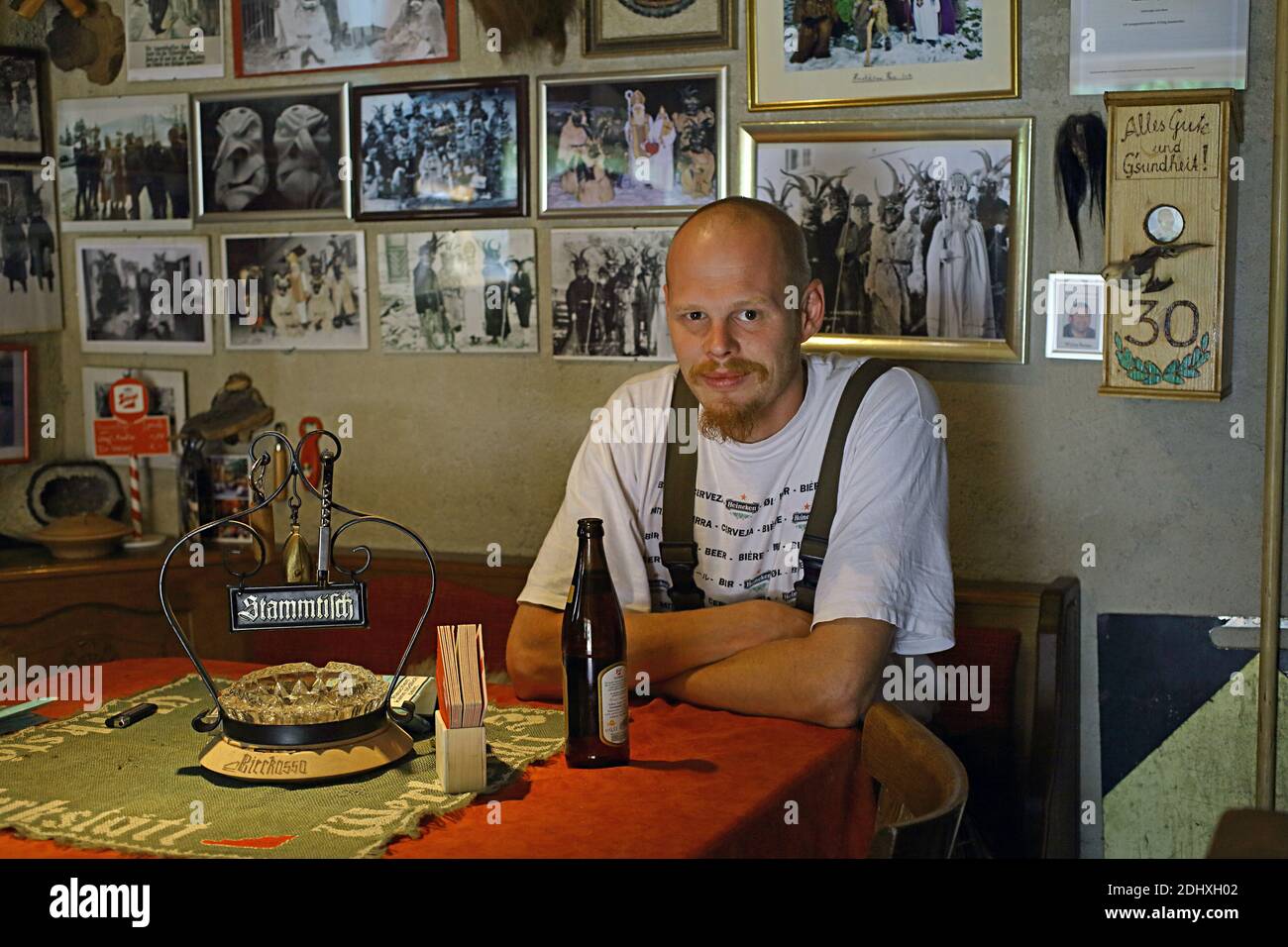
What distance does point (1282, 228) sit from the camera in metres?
2.99

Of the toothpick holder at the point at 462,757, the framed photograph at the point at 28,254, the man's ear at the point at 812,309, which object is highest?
the framed photograph at the point at 28,254

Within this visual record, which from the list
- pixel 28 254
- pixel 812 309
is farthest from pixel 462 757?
pixel 28 254

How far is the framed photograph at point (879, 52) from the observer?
132 inches

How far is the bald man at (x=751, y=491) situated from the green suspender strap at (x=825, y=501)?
0.02 meters

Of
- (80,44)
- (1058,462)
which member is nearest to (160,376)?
(80,44)

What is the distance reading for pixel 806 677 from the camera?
7.80 feet

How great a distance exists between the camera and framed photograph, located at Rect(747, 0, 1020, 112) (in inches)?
132

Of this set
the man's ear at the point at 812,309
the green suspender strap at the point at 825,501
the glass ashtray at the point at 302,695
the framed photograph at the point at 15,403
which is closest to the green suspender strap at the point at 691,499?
the green suspender strap at the point at 825,501

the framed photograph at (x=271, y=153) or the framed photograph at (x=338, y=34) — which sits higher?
the framed photograph at (x=338, y=34)

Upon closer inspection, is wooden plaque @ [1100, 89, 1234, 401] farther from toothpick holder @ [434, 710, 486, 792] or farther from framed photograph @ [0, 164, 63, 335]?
framed photograph @ [0, 164, 63, 335]

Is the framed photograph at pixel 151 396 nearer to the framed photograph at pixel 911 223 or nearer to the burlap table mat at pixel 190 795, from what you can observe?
the framed photograph at pixel 911 223

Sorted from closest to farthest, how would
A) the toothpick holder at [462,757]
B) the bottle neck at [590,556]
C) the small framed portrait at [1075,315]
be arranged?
the toothpick holder at [462,757]
the bottle neck at [590,556]
the small framed portrait at [1075,315]

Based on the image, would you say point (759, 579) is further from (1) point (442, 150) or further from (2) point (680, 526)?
(1) point (442, 150)

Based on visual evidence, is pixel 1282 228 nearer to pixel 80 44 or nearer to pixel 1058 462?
pixel 1058 462
